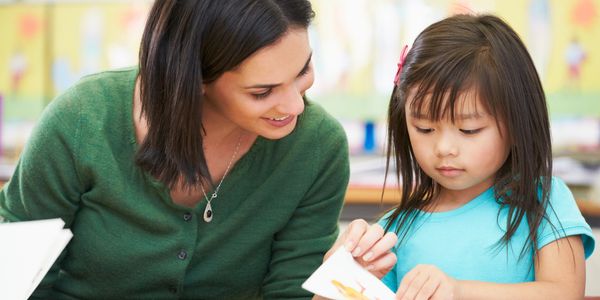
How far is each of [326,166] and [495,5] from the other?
1.19 m

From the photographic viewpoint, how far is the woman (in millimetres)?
1438

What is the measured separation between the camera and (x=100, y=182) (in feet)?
5.33

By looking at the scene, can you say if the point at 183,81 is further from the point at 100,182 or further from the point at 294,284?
the point at 294,284

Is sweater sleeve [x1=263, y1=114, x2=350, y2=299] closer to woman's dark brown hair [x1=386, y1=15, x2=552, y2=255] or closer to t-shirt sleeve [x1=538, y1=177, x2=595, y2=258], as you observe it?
woman's dark brown hair [x1=386, y1=15, x2=552, y2=255]

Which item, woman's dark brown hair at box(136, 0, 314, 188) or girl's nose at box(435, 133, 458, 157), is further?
woman's dark brown hair at box(136, 0, 314, 188)

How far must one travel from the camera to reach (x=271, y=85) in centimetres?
142

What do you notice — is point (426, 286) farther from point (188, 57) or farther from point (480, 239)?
point (188, 57)

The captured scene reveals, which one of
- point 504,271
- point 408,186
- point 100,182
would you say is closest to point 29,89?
point 100,182

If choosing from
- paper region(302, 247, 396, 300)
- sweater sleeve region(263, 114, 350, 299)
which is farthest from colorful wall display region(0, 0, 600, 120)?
paper region(302, 247, 396, 300)

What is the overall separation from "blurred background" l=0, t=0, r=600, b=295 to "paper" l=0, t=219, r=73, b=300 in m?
1.26

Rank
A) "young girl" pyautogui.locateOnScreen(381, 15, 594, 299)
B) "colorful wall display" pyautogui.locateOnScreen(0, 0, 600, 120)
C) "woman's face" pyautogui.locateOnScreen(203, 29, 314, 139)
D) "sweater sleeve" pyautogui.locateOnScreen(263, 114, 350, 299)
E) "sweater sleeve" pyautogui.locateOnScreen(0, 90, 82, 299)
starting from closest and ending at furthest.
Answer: "young girl" pyautogui.locateOnScreen(381, 15, 594, 299)
"woman's face" pyautogui.locateOnScreen(203, 29, 314, 139)
"sweater sleeve" pyautogui.locateOnScreen(0, 90, 82, 299)
"sweater sleeve" pyautogui.locateOnScreen(263, 114, 350, 299)
"colorful wall display" pyautogui.locateOnScreen(0, 0, 600, 120)

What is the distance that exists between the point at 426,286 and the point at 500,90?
1.12ft

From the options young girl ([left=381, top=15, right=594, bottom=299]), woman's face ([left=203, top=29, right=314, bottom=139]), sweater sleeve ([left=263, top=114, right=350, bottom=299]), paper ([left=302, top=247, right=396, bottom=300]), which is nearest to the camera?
paper ([left=302, top=247, right=396, bottom=300])

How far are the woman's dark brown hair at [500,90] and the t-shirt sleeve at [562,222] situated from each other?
13 millimetres
